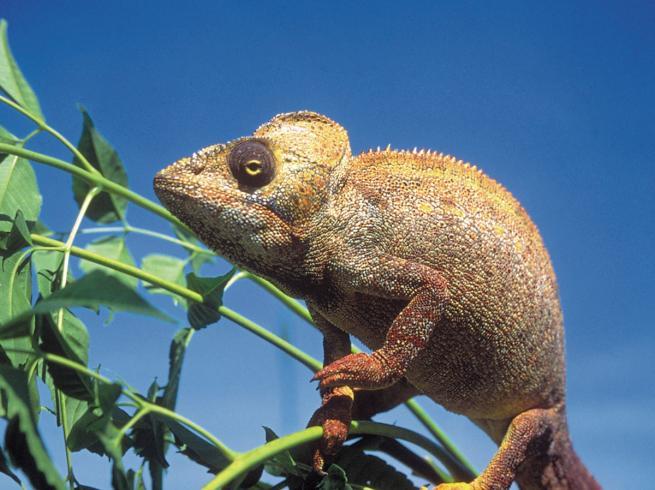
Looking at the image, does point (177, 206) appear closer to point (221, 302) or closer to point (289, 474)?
point (221, 302)

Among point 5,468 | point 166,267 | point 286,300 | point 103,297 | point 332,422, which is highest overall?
point 166,267

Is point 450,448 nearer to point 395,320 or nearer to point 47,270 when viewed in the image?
point 395,320

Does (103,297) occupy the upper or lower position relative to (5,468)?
upper

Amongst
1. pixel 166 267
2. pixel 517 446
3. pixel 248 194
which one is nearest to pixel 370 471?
pixel 517 446

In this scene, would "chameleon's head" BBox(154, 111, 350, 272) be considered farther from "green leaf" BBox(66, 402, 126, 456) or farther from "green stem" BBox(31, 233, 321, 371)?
"green leaf" BBox(66, 402, 126, 456)

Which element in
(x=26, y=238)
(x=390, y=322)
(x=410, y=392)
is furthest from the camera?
(x=410, y=392)

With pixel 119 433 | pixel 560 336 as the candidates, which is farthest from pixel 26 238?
pixel 560 336

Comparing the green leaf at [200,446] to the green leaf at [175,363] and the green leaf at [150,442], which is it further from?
the green leaf at [175,363]
